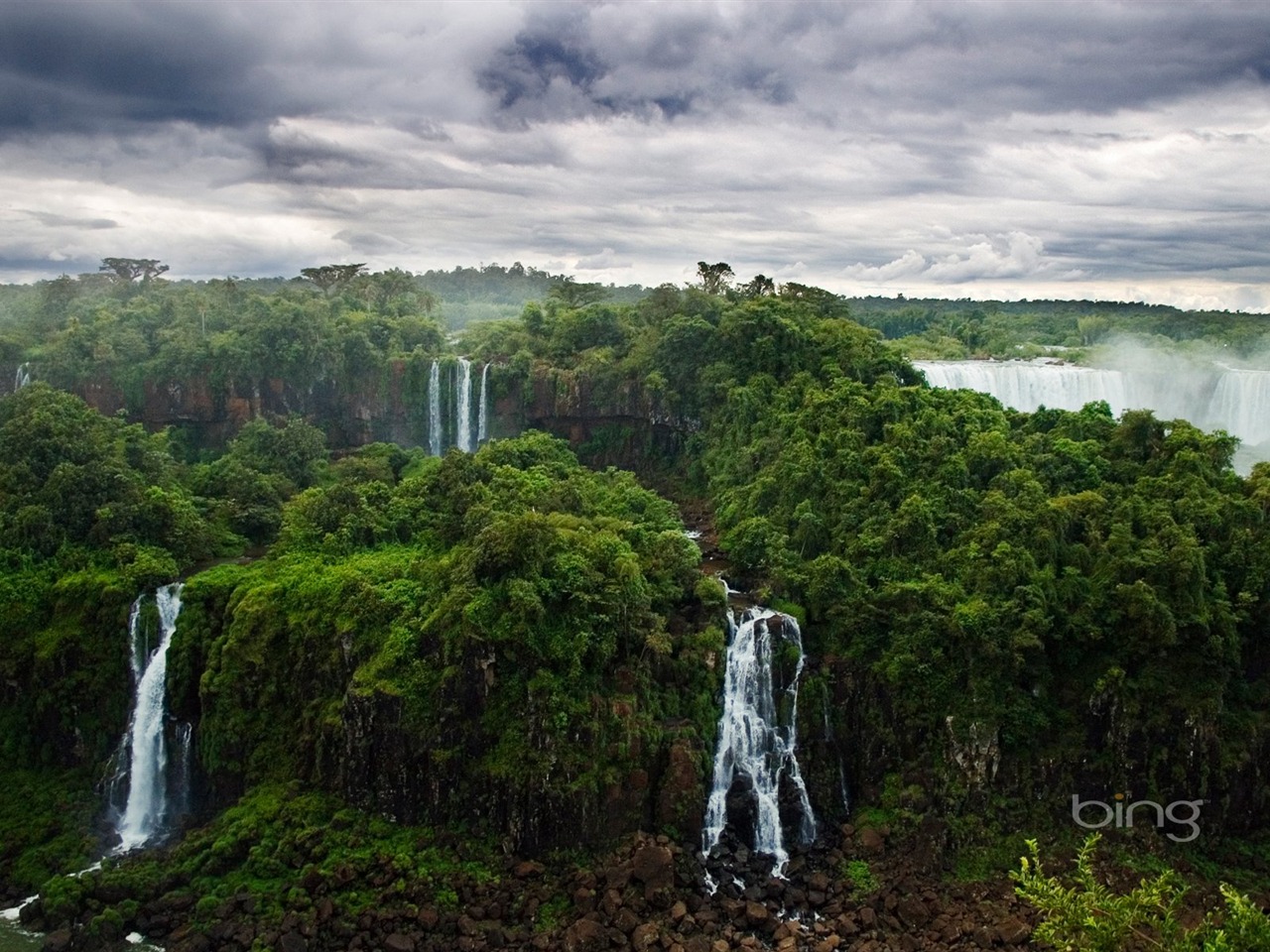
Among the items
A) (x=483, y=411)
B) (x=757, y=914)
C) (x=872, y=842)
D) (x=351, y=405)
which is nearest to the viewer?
(x=757, y=914)

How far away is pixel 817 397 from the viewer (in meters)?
30.5

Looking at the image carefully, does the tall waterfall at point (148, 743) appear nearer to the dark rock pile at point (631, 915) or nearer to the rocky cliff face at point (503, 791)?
the dark rock pile at point (631, 915)

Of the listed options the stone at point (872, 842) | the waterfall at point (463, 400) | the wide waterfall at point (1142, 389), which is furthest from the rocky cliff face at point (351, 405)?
the stone at point (872, 842)

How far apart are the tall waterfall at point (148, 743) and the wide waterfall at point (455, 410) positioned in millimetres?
17979

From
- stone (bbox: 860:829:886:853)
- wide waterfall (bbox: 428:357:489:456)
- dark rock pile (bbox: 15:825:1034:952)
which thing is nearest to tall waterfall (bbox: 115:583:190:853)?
dark rock pile (bbox: 15:825:1034:952)

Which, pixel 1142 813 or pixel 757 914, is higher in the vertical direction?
pixel 1142 813

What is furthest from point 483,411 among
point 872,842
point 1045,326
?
point 1045,326

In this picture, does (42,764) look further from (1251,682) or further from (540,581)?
(1251,682)

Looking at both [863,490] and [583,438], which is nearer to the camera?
[863,490]

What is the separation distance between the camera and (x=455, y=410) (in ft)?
135

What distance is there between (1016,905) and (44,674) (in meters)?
21.3

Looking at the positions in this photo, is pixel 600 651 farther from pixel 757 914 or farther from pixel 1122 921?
pixel 1122 921

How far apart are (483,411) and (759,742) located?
21802mm

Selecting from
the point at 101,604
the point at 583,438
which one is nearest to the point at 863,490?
the point at 583,438
